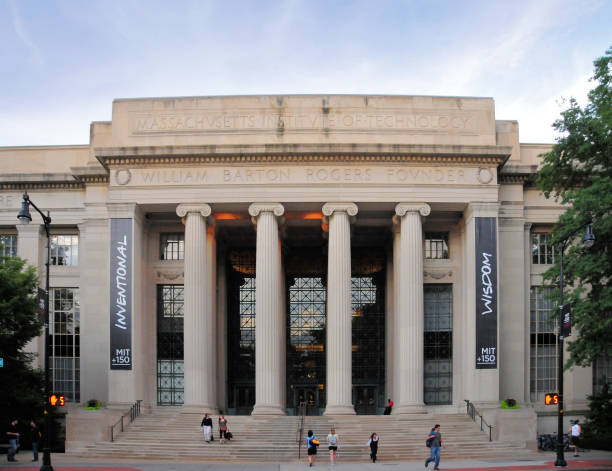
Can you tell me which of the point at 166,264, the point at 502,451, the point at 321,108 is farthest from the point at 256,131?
the point at 502,451

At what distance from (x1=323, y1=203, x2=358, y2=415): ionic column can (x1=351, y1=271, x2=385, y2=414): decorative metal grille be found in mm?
7316

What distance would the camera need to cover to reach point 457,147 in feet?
133

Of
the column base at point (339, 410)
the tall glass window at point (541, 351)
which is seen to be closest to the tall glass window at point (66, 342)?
the column base at point (339, 410)

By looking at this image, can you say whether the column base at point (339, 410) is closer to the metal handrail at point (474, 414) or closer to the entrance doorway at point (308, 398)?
the metal handrail at point (474, 414)

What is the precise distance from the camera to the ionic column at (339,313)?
39844mm

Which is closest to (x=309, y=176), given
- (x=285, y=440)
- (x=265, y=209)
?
(x=265, y=209)

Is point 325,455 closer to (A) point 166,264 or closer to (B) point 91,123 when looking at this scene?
(A) point 166,264

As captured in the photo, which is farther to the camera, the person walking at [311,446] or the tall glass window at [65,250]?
the tall glass window at [65,250]

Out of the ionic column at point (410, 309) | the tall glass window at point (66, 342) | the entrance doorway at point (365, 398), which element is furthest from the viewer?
the entrance doorway at point (365, 398)

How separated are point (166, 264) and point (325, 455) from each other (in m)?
15.9

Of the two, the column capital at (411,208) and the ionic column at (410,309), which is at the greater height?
the column capital at (411,208)

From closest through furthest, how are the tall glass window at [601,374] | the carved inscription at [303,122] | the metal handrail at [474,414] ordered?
the metal handrail at [474,414] → the carved inscription at [303,122] → the tall glass window at [601,374]

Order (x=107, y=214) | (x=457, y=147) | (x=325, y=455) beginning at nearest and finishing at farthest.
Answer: (x=325, y=455), (x=457, y=147), (x=107, y=214)

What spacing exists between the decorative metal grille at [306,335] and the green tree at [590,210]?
740 inches
